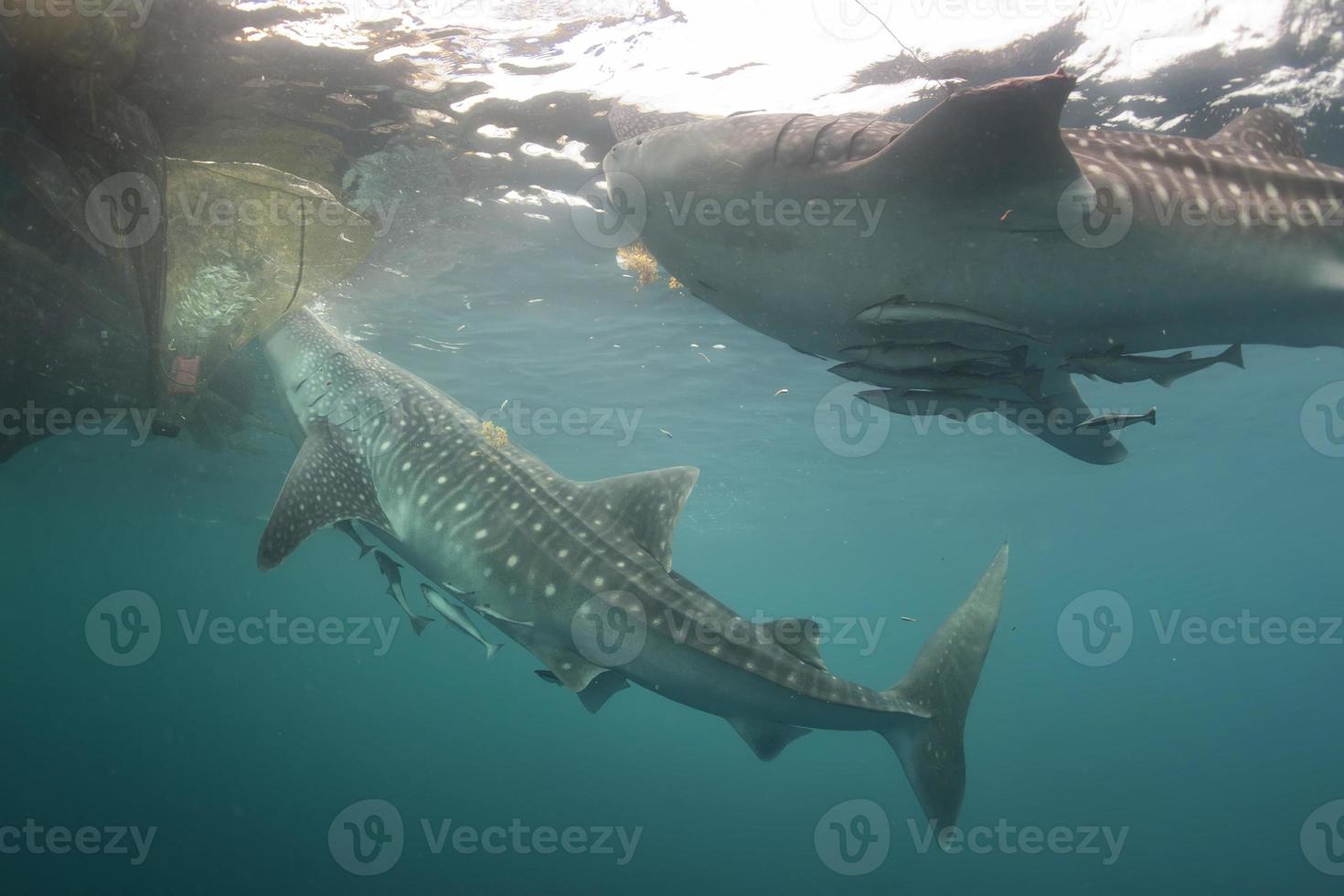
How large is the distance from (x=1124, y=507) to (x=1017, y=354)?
4923 centimetres

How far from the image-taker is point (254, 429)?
18312 millimetres

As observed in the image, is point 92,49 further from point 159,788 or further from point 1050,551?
point 1050,551

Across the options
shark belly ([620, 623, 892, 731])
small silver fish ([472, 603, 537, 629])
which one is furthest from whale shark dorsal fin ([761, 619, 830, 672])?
small silver fish ([472, 603, 537, 629])

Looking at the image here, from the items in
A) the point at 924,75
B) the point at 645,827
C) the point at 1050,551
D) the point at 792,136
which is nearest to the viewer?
the point at 792,136

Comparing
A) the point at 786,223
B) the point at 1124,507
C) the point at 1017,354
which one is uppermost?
the point at 786,223

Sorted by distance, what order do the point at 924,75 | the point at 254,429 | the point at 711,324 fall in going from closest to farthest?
the point at 924,75
the point at 711,324
the point at 254,429

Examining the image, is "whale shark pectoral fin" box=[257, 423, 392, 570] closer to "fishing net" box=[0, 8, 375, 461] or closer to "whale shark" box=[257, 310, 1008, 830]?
"whale shark" box=[257, 310, 1008, 830]

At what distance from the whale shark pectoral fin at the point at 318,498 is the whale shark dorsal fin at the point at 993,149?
493 cm

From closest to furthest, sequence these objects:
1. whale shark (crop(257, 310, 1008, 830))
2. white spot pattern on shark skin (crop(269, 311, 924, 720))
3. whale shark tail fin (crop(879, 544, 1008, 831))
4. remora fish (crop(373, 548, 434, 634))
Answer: whale shark (crop(257, 310, 1008, 830)), white spot pattern on shark skin (crop(269, 311, 924, 720)), whale shark tail fin (crop(879, 544, 1008, 831)), remora fish (crop(373, 548, 434, 634))

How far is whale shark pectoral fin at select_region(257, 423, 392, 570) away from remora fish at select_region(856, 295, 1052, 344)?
4592mm

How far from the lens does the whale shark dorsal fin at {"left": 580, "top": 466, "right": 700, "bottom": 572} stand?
5543 mm

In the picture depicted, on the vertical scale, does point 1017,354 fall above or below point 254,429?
above

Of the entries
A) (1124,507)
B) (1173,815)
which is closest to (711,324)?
(1124,507)

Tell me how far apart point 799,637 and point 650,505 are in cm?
A: 163
